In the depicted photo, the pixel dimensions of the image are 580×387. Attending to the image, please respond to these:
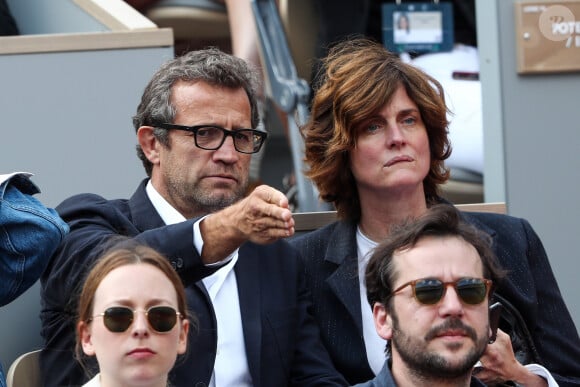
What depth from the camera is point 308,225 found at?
14.9 ft

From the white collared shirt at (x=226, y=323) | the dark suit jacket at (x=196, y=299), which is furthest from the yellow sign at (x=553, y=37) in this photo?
the white collared shirt at (x=226, y=323)

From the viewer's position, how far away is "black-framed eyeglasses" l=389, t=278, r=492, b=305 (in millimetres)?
3254

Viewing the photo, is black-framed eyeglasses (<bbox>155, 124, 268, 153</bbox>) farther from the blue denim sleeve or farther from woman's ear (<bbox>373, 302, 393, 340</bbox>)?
woman's ear (<bbox>373, 302, 393, 340</bbox>)

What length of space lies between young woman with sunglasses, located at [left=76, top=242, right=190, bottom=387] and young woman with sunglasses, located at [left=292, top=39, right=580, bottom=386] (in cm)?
98

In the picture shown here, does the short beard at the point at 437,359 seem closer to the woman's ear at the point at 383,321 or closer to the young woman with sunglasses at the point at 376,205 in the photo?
the woman's ear at the point at 383,321

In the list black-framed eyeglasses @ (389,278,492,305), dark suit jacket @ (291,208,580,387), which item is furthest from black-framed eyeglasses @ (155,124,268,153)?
black-framed eyeglasses @ (389,278,492,305)

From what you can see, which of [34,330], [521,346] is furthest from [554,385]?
[34,330]

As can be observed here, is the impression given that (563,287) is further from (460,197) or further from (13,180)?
(13,180)

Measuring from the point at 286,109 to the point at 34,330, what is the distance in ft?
7.59

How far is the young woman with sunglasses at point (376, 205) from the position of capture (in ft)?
13.3

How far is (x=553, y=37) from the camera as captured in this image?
536 cm

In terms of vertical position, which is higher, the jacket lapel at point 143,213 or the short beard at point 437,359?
the jacket lapel at point 143,213

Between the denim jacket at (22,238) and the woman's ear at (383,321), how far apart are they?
0.82m

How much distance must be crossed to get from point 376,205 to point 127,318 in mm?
1388
